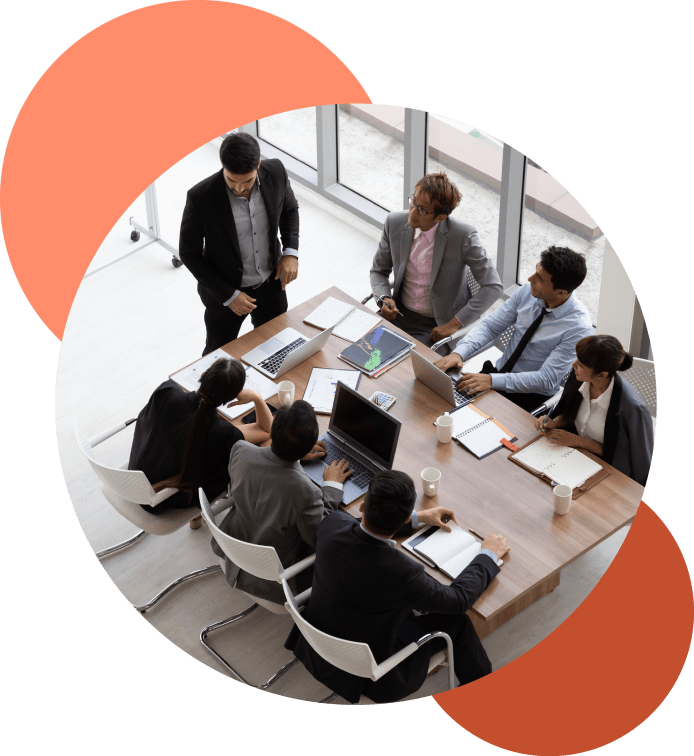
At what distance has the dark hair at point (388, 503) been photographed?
124 inches

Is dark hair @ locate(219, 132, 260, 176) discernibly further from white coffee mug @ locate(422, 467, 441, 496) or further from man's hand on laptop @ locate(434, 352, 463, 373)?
white coffee mug @ locate(422, 467, 441, 496)

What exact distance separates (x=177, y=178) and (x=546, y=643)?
5171 mm

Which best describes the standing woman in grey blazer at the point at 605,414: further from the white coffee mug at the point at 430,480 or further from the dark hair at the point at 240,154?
the dark hair at the point at 240,154

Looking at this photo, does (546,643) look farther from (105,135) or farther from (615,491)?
(105,135)

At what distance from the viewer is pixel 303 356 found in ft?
15.1

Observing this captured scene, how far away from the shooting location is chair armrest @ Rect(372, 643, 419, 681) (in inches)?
136

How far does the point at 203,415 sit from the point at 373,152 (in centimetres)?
357

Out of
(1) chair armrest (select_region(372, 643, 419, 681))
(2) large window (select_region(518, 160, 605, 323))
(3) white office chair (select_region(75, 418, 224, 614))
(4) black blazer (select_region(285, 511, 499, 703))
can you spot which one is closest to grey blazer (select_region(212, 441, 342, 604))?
(4) black blazer (select_region(285, 511, 499, 703))

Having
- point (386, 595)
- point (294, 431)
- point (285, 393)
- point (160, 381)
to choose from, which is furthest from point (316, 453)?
point (160, 381)

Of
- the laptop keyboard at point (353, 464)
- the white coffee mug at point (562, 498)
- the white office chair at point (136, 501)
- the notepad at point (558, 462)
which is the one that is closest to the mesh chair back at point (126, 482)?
the white office chair at point (136, 501)

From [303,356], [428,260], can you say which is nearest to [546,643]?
[303,356]

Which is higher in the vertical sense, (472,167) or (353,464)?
(472,167)

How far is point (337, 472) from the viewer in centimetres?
402

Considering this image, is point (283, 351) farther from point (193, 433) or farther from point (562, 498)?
point (562, 498)
